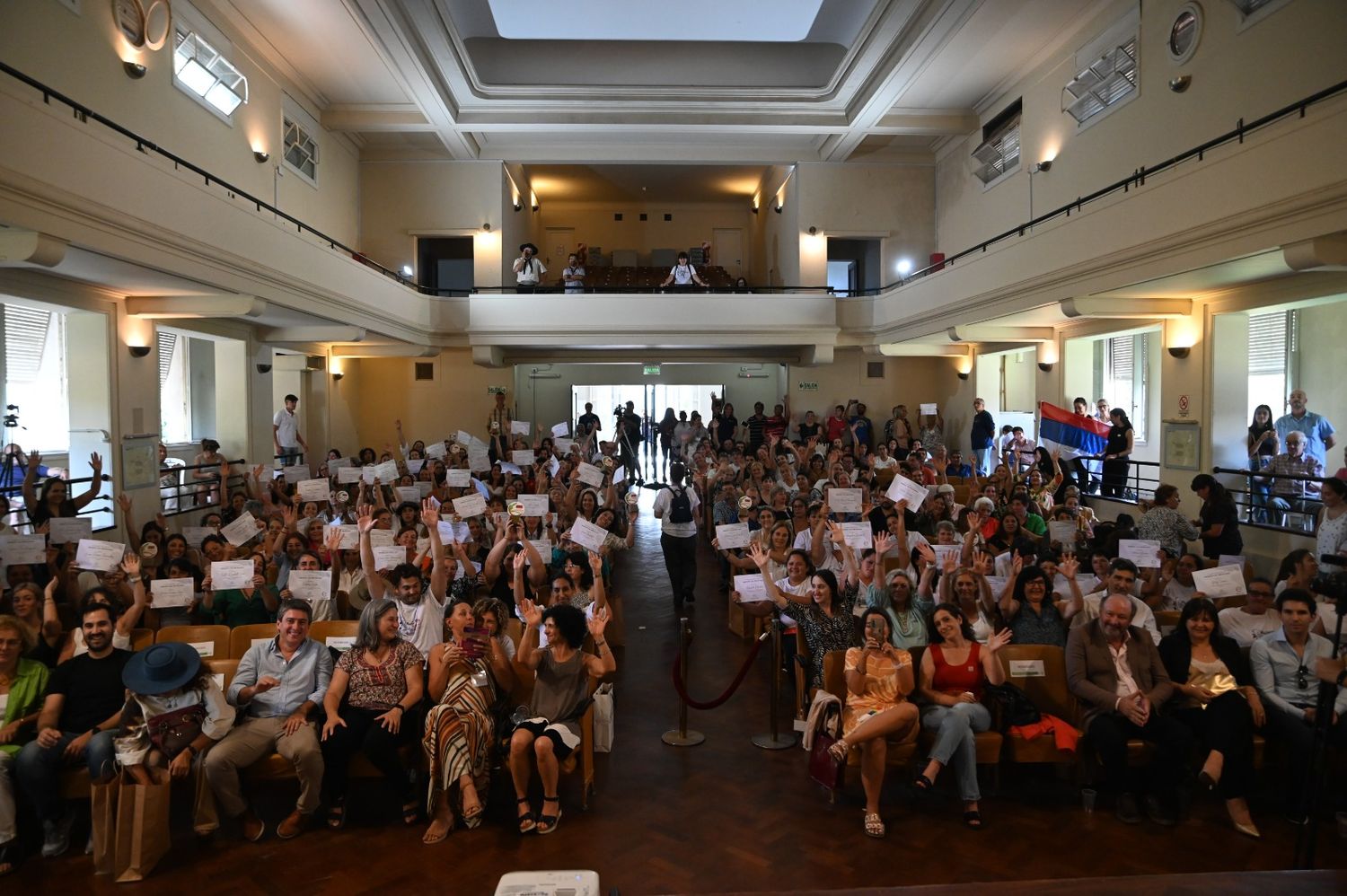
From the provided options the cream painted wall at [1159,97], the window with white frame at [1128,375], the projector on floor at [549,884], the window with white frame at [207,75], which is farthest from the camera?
the window with white frame at [1128,375]

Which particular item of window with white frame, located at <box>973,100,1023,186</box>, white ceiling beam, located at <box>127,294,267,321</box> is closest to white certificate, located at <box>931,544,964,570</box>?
white ceiling beam, located at <box>127,294,267,321</box>

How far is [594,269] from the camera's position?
1934 cm

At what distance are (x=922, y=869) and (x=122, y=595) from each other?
5080mm

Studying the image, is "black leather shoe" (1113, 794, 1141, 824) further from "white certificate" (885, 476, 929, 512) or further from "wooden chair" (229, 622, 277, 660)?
"wooden chair" (229, 622, 277, 660)

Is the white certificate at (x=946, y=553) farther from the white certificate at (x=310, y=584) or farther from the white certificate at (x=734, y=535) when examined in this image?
the white certificate at (x=310, y=584)

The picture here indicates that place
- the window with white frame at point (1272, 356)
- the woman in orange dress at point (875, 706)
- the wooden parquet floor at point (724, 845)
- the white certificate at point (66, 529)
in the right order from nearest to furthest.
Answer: the wooden parquet floor at point (724, 845) → the woman in orange dress at point (875, 706) → the white certificate at point (66, 529) → the window with white frame at point (1272, 356)

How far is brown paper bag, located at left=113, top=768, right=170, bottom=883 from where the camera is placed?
3.59 metres

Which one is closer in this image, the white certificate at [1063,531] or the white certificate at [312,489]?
the white certificate at [1063,531]

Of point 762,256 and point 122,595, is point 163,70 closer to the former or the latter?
point 122,595

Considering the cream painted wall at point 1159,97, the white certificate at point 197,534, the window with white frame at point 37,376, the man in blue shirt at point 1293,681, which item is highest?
the cream painted wall at point 1159,97

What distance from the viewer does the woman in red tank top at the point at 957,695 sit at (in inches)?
160

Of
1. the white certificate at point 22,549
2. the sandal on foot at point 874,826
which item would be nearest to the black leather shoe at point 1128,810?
the sandal on foot at point 874,826

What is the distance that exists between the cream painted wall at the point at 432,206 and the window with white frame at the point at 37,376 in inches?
263

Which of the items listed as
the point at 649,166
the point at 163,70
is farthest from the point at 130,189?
the point at 649,166
